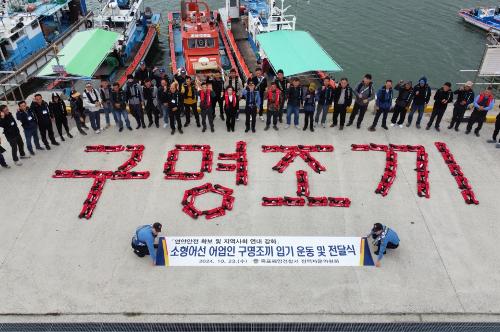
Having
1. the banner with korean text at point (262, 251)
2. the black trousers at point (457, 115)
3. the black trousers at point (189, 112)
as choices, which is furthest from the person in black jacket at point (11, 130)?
the black trousers at point (457, 115)

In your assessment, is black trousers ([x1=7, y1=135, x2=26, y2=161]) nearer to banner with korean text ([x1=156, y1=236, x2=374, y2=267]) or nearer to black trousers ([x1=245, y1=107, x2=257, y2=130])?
banner with korean text ([x1=156, y1=236, x2=374, y2=267])

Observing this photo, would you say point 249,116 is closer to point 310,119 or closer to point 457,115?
point 310,119

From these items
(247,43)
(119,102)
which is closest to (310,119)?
(119,102)

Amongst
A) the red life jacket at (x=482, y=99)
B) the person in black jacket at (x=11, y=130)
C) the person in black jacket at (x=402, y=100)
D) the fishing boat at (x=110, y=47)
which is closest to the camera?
the person in black jacket at (x=11, y=130)

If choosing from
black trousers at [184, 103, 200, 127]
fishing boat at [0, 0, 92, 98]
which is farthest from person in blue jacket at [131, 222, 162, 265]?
fishing boat at [0, 0, 92, 98]

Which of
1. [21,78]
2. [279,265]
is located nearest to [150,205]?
[279,265]

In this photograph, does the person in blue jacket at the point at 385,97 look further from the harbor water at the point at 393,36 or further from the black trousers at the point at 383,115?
the harbor water at the point at 393,36
